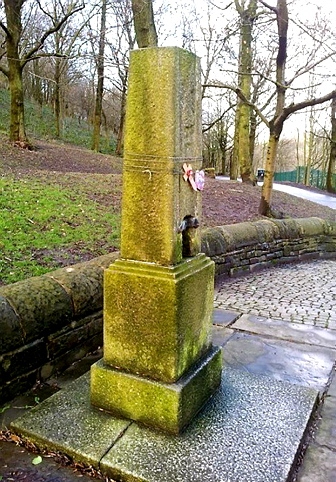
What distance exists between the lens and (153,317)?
2.38 m

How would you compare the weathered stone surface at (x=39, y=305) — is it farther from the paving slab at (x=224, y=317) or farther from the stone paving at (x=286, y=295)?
the stone paving at (x=286, y=295)

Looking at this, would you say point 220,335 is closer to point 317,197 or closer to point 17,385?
point 17,385

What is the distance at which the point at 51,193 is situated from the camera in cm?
725

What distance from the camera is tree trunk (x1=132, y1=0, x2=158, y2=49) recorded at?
8.41 meters

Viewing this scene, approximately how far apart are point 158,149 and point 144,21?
7512mm

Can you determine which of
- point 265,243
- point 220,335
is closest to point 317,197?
point 265,243

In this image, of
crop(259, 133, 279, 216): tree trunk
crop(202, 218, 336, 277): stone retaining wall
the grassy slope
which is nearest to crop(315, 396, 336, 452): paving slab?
the grassy slope

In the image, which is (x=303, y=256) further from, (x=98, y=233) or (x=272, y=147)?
(x=98, y=233)

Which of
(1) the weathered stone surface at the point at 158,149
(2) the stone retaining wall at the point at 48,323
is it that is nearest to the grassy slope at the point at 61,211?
(2) the stone retaining wall at the point at 48,323

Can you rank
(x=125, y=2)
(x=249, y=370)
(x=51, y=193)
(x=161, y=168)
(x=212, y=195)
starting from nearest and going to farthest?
(x=161, y=168)
(x=249, y=370)
(x=51, y=193)
(x=212, y=195)
(x=125, y=2)

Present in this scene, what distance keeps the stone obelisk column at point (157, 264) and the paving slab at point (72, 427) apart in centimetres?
12

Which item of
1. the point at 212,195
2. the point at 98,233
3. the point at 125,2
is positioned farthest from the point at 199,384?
the point at 125,2

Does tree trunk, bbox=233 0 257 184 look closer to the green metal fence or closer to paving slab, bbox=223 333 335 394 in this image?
paving slab, bbox=223 333 335 394

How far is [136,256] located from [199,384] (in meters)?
0.90
